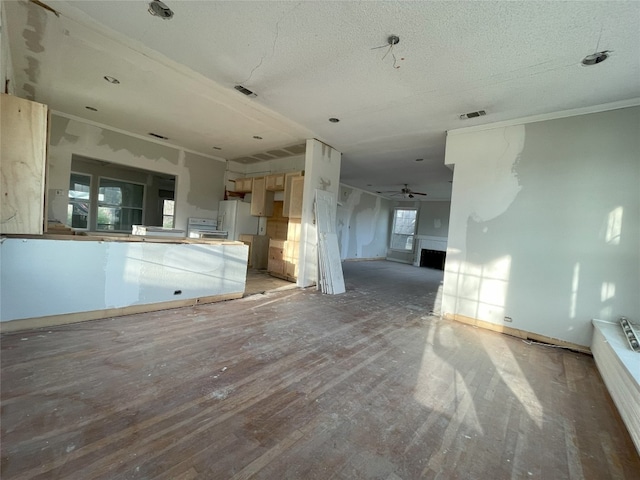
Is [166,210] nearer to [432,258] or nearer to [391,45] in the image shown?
[391,45]

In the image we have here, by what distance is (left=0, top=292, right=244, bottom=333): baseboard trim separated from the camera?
8.32 feet

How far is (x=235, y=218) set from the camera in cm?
702

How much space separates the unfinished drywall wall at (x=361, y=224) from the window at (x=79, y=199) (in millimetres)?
7778

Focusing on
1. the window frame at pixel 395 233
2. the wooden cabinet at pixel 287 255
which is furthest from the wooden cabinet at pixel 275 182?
the window frame at pixel 395 233

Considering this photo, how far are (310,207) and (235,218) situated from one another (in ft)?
8.25

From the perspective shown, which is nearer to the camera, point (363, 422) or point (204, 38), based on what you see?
point (363, 422)

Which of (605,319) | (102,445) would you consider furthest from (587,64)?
(102,445)

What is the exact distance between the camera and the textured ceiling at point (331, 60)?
2.11 meters

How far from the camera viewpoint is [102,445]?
138 centimetres

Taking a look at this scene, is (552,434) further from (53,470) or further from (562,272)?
(53,470)

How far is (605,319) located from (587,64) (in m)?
2.75

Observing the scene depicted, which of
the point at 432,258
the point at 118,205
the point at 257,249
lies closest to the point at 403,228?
the point at 432,258

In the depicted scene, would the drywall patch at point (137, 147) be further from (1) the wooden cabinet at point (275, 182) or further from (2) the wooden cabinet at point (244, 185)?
(1) the wooden cabinet at point (275, 182)

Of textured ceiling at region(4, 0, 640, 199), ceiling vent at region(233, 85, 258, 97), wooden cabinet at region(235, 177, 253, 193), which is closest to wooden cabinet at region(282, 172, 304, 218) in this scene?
textured ceiling at region(4, 0, 640, 199)
